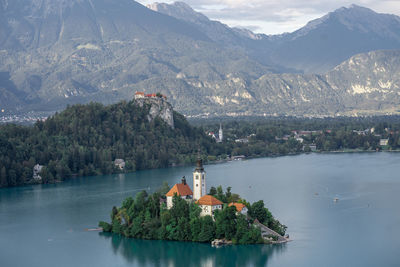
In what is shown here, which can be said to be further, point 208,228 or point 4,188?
point 4,188

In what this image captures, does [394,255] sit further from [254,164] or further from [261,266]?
[254,164]

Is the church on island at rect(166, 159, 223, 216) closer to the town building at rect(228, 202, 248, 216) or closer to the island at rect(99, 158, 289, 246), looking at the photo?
the island at rect(99, 158, 289, 246)

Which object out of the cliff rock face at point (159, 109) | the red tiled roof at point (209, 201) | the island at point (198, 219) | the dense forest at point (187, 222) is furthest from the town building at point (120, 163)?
the red tiled roof at point (209, 201)

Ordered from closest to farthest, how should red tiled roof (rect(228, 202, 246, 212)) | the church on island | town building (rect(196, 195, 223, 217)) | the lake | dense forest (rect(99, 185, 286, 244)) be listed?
the lake, dense forest (rect(99, 185, 286, 244)), red tiled roof (rect(228, 202, 246, 212)), town building (rect(196, 195, 223, 217)), the church on island

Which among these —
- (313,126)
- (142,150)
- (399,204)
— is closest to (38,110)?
(313,126)

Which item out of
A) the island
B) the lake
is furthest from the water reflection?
the island
